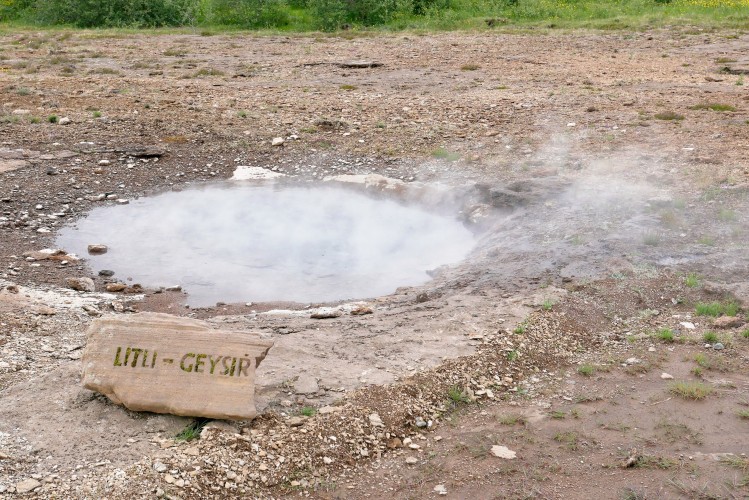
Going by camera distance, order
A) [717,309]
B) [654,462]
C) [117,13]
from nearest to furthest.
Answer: [654,462], [717,309], [117,13]

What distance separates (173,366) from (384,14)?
19.8 meters

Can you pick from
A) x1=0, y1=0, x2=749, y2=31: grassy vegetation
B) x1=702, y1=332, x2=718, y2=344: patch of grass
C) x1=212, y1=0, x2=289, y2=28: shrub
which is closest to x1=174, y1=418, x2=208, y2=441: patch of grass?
x1=702, y1=332, x2=718, y2=344: patch of grass

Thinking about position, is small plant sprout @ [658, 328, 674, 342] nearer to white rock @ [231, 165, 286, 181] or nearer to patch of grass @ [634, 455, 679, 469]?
patch of grass @ [634, 455, 679, 469]

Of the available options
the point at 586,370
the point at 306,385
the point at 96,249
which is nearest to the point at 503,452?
the point at 586,370

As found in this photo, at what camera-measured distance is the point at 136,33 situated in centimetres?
2220

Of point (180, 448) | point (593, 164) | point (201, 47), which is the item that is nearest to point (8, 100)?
point (201, 47)

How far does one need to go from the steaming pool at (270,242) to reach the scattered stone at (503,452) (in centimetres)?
290

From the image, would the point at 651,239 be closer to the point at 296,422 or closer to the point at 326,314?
the point at 326,314

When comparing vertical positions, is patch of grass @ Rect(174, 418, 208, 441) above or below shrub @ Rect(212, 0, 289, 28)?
below

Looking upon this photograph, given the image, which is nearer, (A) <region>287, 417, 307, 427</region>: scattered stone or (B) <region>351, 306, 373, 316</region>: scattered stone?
(A) <region>287, 417, 307, 427</region>: scattered stone

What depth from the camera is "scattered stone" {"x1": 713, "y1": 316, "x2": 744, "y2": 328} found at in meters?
6.54

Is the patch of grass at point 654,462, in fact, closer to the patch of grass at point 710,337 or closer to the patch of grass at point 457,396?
the patch of grass at point 457,396

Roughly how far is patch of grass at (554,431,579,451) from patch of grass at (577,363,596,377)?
802mm

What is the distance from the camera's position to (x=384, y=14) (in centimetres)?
2330
